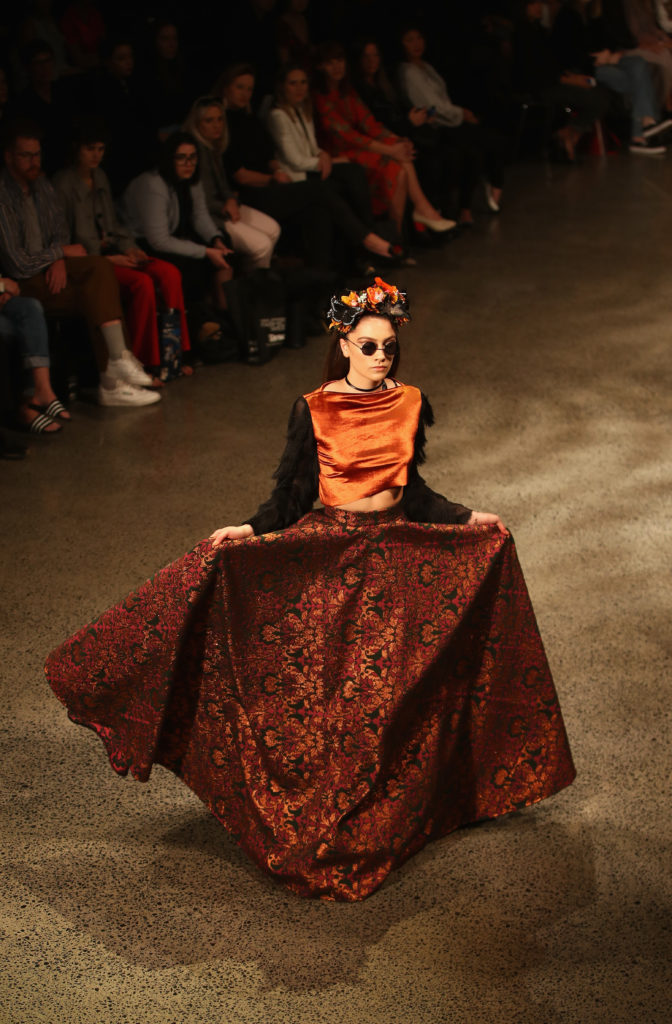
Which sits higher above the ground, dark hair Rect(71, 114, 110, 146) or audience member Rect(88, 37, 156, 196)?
dark hair Rect(71, 114, 110, 146)

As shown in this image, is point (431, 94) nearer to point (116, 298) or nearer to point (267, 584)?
point (116, 298)

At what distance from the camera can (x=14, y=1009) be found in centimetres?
241

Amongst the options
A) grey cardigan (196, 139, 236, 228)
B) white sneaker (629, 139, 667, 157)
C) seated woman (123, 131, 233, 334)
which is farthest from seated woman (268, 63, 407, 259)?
white sneaker (629, 139, 667, 157)

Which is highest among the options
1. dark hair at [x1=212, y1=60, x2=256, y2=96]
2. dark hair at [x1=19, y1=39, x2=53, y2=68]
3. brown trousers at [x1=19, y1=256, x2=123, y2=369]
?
dark hair at [x1=19, y1=39, x2=53, y2=68]

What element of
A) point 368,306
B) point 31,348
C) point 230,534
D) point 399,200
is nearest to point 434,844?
point 230,534

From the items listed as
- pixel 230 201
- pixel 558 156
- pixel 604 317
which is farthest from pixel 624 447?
pixel 558 156

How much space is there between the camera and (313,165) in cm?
710

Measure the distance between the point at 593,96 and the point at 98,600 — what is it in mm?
7814

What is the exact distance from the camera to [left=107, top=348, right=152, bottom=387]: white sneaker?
5.53 metres

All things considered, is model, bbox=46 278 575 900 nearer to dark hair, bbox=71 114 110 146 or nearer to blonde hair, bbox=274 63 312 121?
dark hair, bbox=71 114 110 146

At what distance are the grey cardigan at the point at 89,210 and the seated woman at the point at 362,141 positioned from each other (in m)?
2.16

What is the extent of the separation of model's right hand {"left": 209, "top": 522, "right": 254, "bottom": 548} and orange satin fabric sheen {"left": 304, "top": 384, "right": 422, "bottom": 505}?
0.20 meters

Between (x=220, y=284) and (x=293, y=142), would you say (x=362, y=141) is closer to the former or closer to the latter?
(x=293, y=142)

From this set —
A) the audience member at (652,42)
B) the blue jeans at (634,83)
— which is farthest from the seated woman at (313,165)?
the audience member at (652,42)
